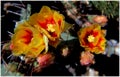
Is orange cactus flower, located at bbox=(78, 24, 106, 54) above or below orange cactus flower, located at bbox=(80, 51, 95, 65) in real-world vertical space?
above

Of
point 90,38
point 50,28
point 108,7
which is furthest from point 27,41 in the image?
point 108,7

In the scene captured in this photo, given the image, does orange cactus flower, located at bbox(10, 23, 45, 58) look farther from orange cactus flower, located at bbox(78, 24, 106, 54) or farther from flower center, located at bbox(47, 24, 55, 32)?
orange cactus flower, located at bbox(78, 24, 106, 54)

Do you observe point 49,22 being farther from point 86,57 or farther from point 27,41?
point 86,57

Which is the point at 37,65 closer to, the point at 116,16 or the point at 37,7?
the point at 37,7

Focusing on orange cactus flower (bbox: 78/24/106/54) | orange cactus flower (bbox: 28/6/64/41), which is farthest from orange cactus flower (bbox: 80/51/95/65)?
orange cactus flower (bbox: 28/6/64/41)

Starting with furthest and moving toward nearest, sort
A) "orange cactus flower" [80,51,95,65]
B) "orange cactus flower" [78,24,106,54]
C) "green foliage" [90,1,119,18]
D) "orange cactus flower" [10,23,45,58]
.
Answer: "green foliage" [90,1,119,18] → "orange cactus flower" [80,51,95,65] → "orange cactus flower" [78,24,106,54] → "orange cactus flower" [10,23,45,58]
